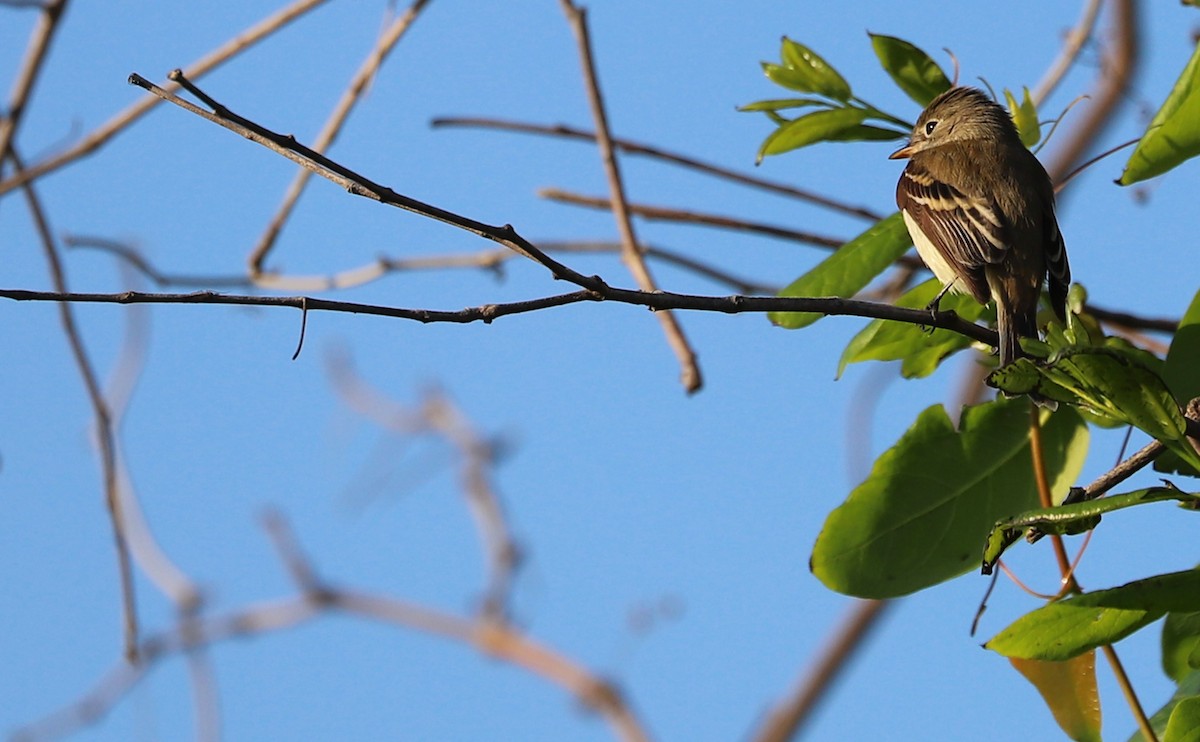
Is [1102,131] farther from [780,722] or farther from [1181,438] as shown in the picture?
[1181,438]

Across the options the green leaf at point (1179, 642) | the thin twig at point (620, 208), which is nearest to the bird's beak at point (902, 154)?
the thin twig at point (620, 208)

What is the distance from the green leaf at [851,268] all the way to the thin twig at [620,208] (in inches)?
14.0

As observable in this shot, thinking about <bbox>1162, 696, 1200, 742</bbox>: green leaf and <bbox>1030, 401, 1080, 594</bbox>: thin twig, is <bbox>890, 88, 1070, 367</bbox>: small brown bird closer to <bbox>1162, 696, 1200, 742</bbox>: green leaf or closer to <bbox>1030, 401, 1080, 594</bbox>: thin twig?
<bbox>1030, 401, 1080, 594</bbox>: thin twig

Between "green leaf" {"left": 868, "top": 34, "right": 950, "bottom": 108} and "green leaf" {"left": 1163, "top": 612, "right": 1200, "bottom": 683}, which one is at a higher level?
"green leaf" {"left": 868, "top": 34, "right": 950, "bottom": 108}

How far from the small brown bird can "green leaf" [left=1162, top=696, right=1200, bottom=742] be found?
100cm

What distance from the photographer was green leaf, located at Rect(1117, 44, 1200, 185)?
101 inches

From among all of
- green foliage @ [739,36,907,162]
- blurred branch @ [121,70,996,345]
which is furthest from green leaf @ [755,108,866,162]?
blurred branch @ [121,70,996,345]

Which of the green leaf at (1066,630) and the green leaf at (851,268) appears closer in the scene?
the green leaf at (1066,630)

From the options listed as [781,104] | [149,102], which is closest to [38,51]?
[149,102]

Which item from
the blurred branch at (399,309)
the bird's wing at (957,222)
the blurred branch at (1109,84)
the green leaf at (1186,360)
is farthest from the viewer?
the blurred branch at (1109,84)

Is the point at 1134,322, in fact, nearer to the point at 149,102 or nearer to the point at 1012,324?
the point at 1012,324

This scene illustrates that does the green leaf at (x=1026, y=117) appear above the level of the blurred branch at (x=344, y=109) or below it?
below

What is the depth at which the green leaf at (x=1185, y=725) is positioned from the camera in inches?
89.0

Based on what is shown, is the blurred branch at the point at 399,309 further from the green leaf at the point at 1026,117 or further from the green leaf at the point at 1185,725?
the green leaf at the point at 1026,117
